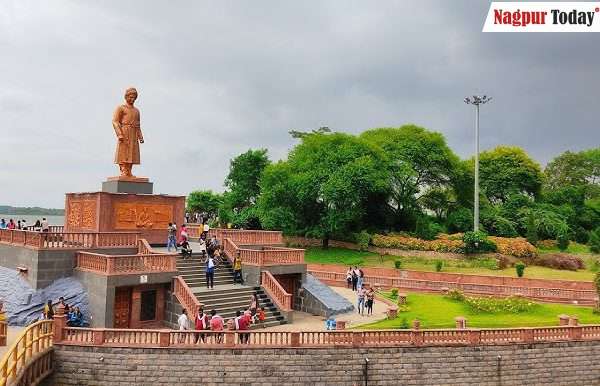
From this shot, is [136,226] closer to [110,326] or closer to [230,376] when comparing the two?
[110,326]

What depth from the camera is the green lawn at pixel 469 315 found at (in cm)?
2339

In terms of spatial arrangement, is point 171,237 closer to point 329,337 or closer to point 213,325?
point 213,325

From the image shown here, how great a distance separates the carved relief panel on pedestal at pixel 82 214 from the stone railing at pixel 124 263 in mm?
4074

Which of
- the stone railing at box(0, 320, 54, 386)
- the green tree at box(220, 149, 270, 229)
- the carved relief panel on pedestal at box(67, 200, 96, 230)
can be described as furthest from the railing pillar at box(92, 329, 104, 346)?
the green tree at box(220, 149, 270, 229)

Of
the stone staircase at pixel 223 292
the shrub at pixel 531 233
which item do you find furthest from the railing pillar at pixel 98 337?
the shrub at pixel 531 233

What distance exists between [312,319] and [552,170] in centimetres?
6320

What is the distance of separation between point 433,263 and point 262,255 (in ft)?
71.6

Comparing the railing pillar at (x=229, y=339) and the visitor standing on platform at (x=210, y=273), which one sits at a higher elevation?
the visitor standing on platform at (x=210, y=273)

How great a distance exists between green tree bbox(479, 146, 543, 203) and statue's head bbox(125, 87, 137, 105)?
47.2m

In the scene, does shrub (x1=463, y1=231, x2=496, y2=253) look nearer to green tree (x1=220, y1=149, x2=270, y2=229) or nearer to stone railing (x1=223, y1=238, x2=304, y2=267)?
stone railing (x1=223, y1=238, x2=304, y2=267)

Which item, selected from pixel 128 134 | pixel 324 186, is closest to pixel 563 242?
pixel 324 186

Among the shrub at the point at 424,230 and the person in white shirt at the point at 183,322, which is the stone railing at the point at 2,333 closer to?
the person in white shirt at the point at 183,322

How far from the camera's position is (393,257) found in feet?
149

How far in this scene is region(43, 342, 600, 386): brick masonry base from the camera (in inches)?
695
